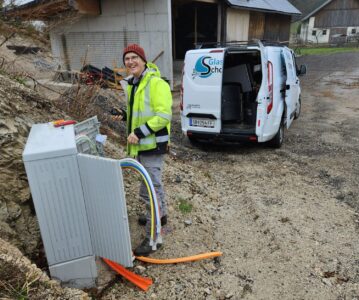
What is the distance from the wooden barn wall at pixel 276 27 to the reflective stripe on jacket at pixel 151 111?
20.8m

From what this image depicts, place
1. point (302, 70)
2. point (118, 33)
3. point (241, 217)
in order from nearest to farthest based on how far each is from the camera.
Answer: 1. point (241, 217)
2. point (302, 70)
3. point (118, 33)

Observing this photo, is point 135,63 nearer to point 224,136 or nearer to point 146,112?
point 146,112

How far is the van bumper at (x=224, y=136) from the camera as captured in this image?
5.84 meters

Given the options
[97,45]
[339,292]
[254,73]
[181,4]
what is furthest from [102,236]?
[181,4]

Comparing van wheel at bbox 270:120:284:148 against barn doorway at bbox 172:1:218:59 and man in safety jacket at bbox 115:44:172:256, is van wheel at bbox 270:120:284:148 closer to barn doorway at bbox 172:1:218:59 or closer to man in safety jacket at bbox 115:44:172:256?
man in safety jacket at bbox 115:44:172:256

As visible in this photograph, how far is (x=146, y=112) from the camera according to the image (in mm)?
2979

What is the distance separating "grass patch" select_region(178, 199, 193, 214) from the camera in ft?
12.7

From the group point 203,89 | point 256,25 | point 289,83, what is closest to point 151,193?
A: point 203,89

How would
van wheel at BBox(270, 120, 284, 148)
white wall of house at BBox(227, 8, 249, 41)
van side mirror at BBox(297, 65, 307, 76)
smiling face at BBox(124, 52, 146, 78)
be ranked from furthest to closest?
white wall of house at BBox(227, 8, 249, 41) < van side mirror at BBox(297, 65, 307, 76) < van wheel at BBox(270, 120, 284, 148) < smiling face at BBox(124, 52, 146, 78)

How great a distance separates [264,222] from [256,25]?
18.5 m

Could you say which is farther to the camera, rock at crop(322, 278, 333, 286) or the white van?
the white van

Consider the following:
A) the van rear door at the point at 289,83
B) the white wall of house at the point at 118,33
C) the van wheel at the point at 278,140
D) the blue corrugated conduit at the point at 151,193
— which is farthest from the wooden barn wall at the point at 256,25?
the blue corrugated conduit at the point at 151,193

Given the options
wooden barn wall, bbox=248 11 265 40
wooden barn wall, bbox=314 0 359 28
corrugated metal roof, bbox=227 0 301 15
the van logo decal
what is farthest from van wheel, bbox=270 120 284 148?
wooden barn wall, bbox=314 0 359 28

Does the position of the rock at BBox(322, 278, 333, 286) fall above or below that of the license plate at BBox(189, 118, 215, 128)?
below
